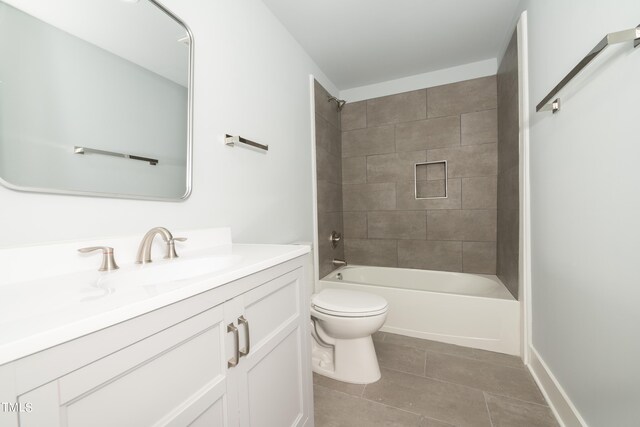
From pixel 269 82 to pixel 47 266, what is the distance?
5.06 ft

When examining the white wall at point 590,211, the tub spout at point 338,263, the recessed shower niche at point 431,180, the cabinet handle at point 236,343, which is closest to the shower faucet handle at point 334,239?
the tub spout at point 338,263

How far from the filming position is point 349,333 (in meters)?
1.57

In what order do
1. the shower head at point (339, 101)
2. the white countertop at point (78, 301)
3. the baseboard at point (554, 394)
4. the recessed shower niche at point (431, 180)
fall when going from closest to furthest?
1. the white countertop at point (78, 301)
2. the baseboard at point (554, 394)
3. the recessed shower niche at point (431, 180)
4. the shower head at point (339, 101)

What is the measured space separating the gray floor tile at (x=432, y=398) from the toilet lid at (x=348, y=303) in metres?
0.43

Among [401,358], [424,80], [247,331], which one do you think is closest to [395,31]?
[424,80]

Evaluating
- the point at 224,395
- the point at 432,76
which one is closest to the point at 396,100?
the point at 432,76

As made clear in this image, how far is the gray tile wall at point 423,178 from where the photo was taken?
251 cm

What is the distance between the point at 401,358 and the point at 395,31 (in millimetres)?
2414

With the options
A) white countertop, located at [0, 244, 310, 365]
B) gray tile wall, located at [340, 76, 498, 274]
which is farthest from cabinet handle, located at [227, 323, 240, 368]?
gray tile wall, located at [340, 76, 498, 274]

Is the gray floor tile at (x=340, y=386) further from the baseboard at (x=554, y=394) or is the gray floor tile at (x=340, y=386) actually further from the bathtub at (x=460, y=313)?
the baseboard at (x=554, y=394)

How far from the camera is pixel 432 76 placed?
2.69 metres

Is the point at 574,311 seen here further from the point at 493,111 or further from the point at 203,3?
the point at 203,3

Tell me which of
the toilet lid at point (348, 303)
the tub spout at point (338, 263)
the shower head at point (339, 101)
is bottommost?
the toilet lid at point (348, 303)

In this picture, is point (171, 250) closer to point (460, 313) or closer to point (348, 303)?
point (348, 303)
